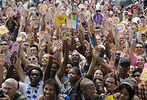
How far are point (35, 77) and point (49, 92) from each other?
2.05ft

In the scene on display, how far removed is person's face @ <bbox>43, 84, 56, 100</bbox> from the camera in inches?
163

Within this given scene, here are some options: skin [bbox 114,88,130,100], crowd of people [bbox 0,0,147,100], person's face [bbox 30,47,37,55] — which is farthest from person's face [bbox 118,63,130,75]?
person's face [bbox 30,47,37,55]

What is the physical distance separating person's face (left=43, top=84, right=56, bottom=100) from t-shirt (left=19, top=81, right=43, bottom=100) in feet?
1.52

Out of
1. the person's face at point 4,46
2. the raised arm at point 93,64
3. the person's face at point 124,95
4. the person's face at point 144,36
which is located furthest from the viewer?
the person's face at point 144,36

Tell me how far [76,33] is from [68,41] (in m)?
2.23

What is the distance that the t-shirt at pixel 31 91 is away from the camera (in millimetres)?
4605

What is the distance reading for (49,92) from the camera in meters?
4.15

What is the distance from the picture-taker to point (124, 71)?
17.2ft

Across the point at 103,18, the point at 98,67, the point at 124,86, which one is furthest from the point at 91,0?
the point at 124,86

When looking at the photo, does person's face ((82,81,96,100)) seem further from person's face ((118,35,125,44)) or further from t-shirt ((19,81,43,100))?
person's face ((118,35,125,44))

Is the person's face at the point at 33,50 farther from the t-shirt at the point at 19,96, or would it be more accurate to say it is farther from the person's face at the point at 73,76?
the t-shirt at the point at 19,96

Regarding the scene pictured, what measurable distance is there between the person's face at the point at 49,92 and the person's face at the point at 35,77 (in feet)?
1.68

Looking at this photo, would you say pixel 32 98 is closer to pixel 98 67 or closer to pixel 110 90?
pixel 110 90

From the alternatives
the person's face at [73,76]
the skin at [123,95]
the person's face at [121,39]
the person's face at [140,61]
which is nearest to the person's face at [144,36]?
the person's face at [121,39]
